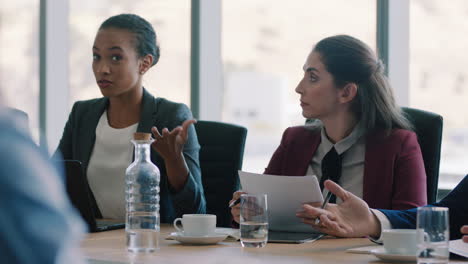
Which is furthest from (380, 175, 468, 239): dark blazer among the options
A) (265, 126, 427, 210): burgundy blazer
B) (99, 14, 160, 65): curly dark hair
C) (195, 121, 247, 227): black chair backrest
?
(99, 14, 160, 65): curly dark hair

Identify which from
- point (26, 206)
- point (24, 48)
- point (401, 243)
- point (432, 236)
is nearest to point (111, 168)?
point (401, 243)

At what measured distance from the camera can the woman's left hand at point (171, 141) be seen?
2012 mm

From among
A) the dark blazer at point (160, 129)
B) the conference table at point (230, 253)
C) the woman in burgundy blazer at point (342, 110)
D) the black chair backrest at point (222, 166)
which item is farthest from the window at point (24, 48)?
the conference table at point (230, 253)

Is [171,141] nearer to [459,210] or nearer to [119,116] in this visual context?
[119,116]

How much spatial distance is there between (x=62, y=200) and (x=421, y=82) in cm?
313

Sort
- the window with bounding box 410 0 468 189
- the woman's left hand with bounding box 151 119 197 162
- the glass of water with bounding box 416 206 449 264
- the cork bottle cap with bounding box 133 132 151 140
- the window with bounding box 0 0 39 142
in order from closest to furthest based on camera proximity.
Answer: the glass of water with bounding box 416 206 449 264 < the cork bottle cap with bounding box 133 132 151 140 < the woman's left hand with bounding box 151 119 197 162 < the window with bounding box 410 0 468 189 < the window with bounding box 0 0 39 142

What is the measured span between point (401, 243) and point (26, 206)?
118 cm

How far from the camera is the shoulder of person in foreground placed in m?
0.35

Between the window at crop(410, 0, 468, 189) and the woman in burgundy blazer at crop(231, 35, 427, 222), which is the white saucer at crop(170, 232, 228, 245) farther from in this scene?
the window at crop(410, 0, 468, 189)

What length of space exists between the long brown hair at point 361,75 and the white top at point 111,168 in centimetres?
78

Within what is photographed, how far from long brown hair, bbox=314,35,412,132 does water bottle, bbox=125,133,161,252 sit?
3.18ft

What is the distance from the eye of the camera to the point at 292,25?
367 cm

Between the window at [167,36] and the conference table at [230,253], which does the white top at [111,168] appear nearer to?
the conference table at [230,253]

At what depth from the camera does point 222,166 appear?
98.0 inches
